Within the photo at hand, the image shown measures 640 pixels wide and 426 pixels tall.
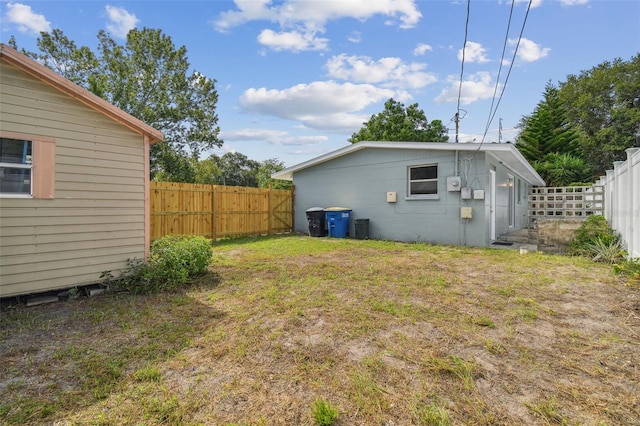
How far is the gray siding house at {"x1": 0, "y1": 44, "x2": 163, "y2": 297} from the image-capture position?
4.01m

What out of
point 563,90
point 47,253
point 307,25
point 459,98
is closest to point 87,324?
point 47,253

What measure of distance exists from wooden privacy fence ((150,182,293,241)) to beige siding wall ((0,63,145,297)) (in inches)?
148

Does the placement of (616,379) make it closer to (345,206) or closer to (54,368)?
(54,368)

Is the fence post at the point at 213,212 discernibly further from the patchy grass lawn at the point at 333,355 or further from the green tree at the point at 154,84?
the green tree at the point at 154,84

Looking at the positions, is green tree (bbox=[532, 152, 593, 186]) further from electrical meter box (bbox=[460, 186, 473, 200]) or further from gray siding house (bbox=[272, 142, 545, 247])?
electrical meter box (bbox=[460, 186, 473, 200])

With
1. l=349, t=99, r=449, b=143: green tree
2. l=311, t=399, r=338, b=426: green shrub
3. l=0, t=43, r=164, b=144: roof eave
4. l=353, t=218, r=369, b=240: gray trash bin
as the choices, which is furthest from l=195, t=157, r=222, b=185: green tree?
l=311, t=399, r=338, b=426: green shrub

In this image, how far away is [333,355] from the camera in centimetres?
273

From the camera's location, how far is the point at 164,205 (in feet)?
29.6

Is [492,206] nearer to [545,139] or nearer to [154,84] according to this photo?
[545,139]

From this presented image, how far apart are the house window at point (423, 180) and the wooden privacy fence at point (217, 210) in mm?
5368

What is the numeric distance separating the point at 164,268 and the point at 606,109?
3731cm

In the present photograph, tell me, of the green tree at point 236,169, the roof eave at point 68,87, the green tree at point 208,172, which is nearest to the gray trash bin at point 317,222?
the roof eave at point 68,87

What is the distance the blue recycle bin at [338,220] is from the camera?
11297mm

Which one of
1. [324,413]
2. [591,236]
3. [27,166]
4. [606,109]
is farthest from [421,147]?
[606,109]
